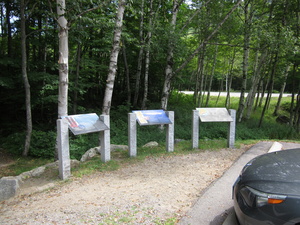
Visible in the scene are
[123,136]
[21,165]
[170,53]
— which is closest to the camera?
[21,165]

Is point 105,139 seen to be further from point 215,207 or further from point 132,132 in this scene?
point 215,207

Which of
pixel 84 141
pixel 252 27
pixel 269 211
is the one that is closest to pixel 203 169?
pixel 269 211

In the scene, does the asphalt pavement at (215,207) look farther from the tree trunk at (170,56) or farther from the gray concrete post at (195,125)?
the tree trunk at (170,56)

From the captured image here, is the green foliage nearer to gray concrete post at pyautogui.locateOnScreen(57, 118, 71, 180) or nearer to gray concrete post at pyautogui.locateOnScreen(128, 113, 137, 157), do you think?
gray concrete post at pyautogui.locateOnScreen(128, 113, 137, 157)

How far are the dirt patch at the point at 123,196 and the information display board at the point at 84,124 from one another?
1070mm

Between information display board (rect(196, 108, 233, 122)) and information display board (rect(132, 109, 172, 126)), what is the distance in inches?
44.4

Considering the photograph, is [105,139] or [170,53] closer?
[105,139]

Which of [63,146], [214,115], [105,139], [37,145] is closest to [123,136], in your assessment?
[37,145]

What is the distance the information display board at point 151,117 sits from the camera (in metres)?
6.53

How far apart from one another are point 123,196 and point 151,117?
2959 millimetres

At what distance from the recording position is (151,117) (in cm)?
675

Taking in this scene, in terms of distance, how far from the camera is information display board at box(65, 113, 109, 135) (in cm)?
530

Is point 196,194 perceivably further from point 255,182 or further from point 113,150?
point 113,150

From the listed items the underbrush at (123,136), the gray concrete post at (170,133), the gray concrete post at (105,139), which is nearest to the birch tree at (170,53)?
the underbrush at (123,136)
